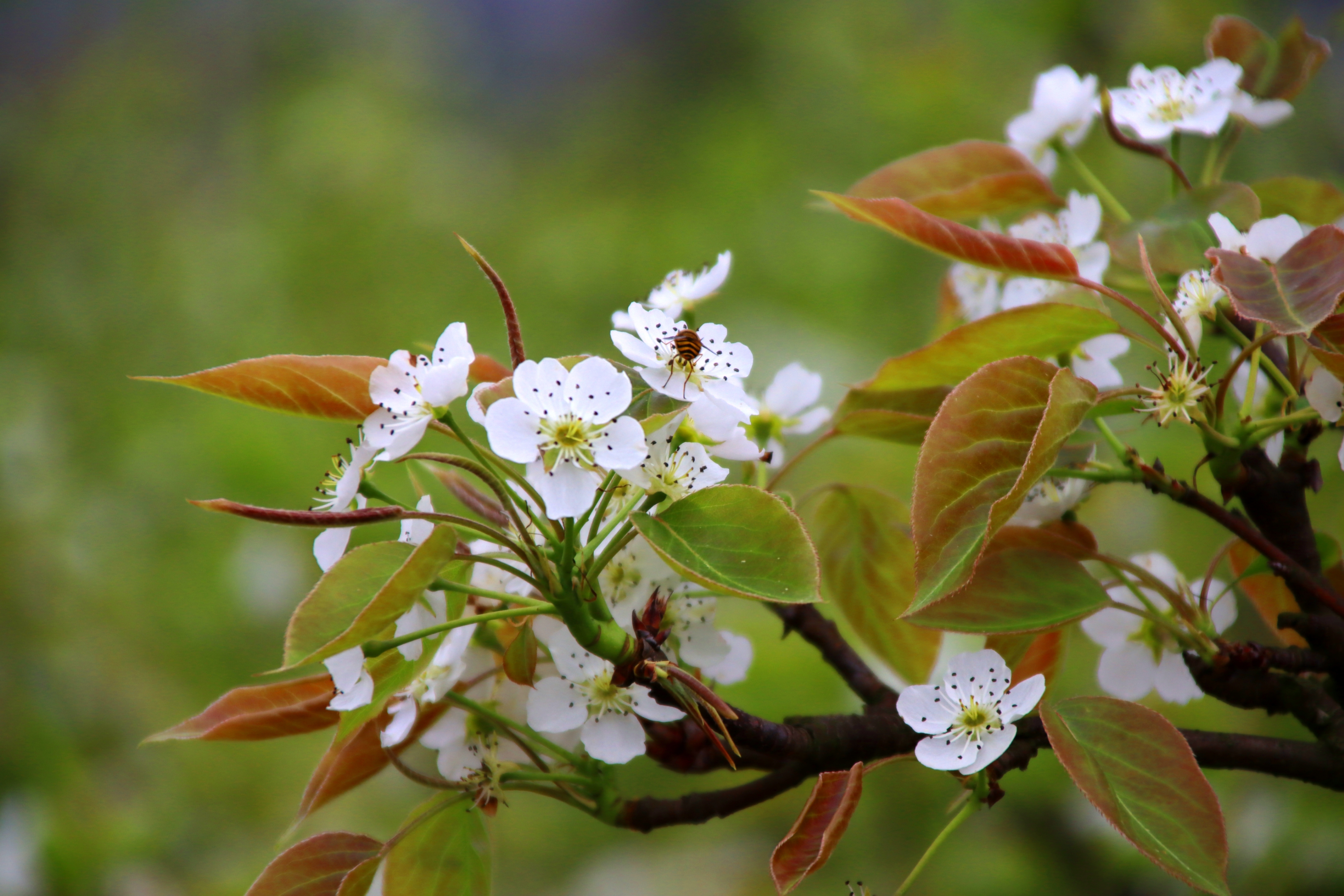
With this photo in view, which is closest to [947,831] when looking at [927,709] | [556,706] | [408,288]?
[927,709]

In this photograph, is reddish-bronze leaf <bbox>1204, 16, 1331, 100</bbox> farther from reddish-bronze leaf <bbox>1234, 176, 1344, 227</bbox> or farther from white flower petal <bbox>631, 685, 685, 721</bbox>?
white flower petal <bbox>631, 685, 685, 721</bbox>

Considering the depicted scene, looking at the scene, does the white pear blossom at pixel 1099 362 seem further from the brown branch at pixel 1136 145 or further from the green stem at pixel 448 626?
the green stem at pixel 448 626

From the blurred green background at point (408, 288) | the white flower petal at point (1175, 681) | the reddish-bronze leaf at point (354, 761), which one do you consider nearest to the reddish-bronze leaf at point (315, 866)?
the reddish-bronze leaf at point (354, 761)

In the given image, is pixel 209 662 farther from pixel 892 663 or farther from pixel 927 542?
pixel 927 542

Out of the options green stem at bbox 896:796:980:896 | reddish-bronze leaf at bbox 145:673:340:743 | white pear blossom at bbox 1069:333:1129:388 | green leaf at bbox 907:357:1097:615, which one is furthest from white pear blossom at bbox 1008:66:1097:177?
reddish-bronze leaf at bbox 145:673:340:743

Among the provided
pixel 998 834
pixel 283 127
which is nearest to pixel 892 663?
pixel 998 834
